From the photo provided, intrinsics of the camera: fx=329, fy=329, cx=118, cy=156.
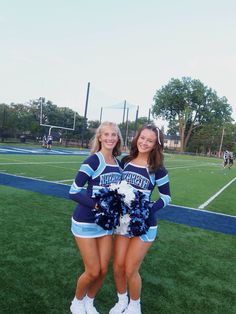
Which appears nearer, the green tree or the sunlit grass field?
the sunlit grass field

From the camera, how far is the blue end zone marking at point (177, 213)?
6.84 m

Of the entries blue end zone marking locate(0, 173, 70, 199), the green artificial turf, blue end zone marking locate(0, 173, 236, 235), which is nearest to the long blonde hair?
the green artificial turf

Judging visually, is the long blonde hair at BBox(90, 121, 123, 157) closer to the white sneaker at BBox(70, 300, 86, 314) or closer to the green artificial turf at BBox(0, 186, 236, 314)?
the white sneaker at BBox(70, 300, 86, 314)

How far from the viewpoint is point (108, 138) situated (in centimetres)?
292

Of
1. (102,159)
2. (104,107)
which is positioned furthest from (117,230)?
(104,107)

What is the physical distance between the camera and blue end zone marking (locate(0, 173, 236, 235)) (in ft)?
22.4

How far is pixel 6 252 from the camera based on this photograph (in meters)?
4.25

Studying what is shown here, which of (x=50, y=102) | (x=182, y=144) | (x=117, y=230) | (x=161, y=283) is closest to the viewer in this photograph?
(x=117, y=230)

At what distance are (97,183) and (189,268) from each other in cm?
236

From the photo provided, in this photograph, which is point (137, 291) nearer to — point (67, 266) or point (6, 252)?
point (67, 266)

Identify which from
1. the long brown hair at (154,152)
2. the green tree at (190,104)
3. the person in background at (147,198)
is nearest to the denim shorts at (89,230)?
the person in background at (147,198)

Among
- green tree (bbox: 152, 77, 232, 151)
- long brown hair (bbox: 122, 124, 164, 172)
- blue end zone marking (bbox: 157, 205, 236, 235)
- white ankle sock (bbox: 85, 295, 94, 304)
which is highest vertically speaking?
green tree (bbox: 152, 77, 232, 151)

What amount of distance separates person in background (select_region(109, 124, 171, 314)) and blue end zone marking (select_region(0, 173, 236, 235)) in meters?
4.05

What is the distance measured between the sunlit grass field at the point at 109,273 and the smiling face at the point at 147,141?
5.19ft
